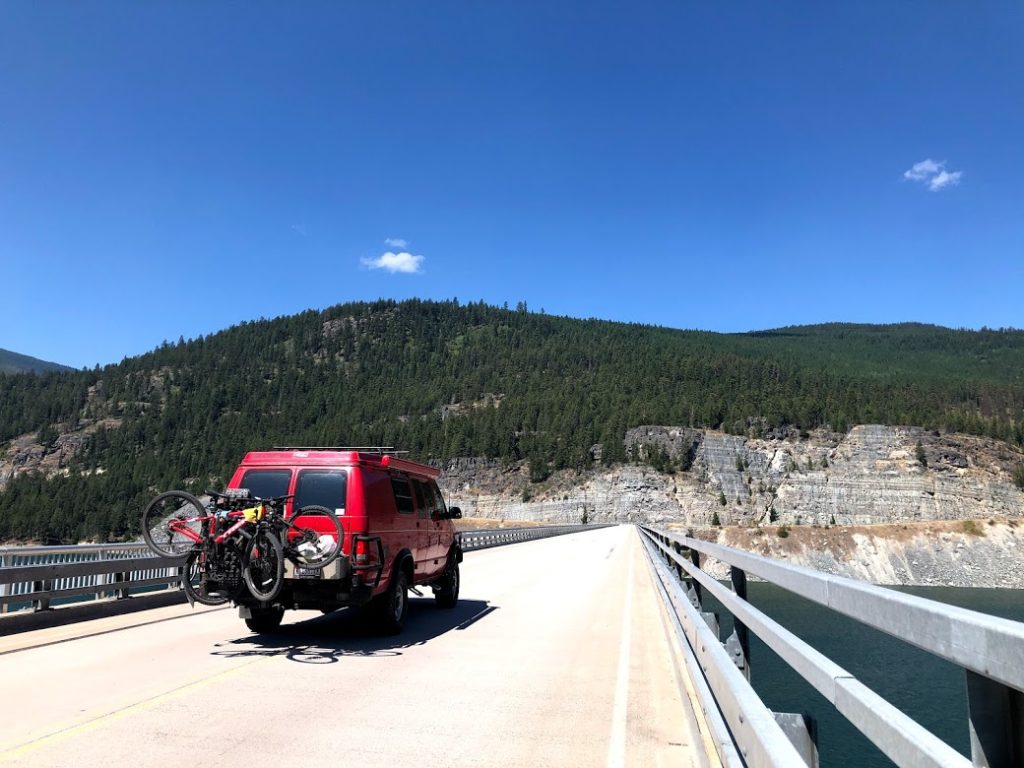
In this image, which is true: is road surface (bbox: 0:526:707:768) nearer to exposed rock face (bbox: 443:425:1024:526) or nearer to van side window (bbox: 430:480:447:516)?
van side window (bbox: 430:480:447:516)

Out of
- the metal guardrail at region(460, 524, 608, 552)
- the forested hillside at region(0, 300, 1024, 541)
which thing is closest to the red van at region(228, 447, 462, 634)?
the metal guardrail at region(460, 524, 608, 552)

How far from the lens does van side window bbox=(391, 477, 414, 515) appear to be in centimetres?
1057

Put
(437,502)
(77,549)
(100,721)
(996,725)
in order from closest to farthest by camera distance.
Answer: (996,725) → (100,721) → (437,502) → (77,549)

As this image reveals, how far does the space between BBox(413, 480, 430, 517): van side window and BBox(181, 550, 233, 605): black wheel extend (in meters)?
3.57

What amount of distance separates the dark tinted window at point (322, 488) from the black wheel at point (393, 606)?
1.56 meters

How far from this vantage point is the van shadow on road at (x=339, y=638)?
28.9 ft

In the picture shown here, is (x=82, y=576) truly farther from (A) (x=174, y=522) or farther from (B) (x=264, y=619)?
(A) (x=174, y=522)

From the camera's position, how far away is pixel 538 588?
709 inches

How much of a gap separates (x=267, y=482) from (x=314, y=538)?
50.6 inches

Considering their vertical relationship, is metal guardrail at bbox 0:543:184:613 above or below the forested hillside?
below

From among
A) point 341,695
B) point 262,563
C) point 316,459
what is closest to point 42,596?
point 262,563

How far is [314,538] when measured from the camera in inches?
345

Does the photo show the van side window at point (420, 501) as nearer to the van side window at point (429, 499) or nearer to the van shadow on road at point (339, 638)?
the van side window at point (429, 499)

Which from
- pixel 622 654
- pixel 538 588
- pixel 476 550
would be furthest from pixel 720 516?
pixel 622 654
